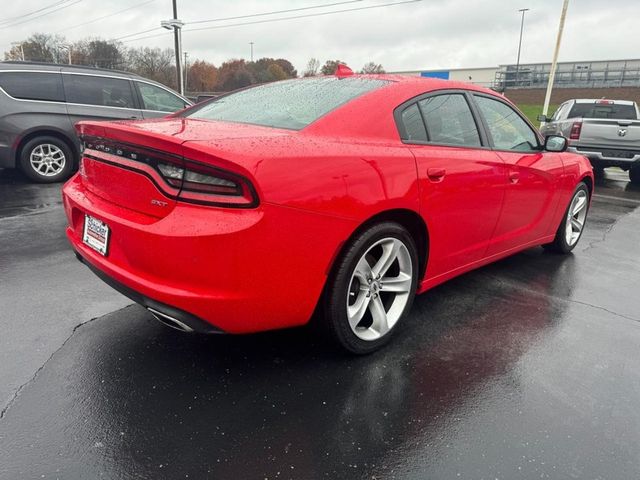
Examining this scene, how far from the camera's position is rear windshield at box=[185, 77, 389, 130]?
255cm

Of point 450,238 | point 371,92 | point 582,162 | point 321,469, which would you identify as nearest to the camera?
point 321,469

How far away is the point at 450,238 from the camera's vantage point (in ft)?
9.63

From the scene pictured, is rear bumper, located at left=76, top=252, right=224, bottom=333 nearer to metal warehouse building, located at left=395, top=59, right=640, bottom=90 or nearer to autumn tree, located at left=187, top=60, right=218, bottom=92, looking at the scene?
metal warehouse building, located at left=395, top=59, right=640, bottom=90

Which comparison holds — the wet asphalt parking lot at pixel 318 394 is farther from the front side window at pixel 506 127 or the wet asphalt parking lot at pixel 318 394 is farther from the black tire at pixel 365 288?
the front side window at pixel 506 127

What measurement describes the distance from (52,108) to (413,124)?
6.47 meters

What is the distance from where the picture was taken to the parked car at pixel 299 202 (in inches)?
76.7

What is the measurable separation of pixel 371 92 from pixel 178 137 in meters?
1.19

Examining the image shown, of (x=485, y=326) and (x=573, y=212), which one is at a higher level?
(x=573, y=212)

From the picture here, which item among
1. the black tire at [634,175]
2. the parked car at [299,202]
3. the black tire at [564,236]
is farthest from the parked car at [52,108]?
the black tire at [634,175]

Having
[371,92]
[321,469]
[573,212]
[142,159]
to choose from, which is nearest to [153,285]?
[142,159]

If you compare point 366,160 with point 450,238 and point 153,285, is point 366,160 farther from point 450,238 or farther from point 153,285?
point 153,285

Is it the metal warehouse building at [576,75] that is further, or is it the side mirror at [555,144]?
the metal warehouse building at [576,75]

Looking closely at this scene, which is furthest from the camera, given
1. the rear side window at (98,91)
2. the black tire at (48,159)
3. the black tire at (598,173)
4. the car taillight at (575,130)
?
the black tire at (598,173)

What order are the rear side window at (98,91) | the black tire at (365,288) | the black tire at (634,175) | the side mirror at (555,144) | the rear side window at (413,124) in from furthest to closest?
the black tire at (634,175) < the rear side window at (98,91) < the side mirror at (555,144) < the rear side window at (413,124) < the black tire at (365,288)
